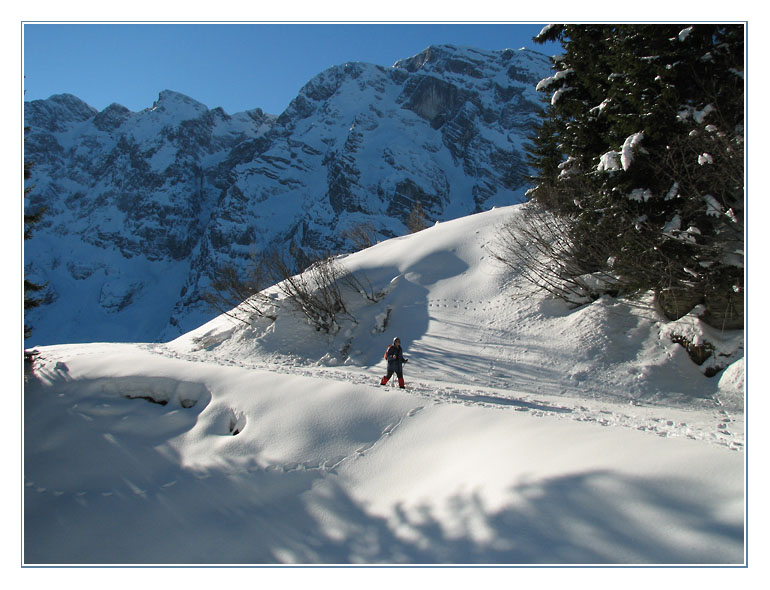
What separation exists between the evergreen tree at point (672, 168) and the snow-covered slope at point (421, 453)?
1290mm

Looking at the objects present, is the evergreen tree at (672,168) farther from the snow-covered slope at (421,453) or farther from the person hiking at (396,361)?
the person hiking at (396,361)

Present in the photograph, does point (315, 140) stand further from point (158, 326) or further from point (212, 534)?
point (212, 534)

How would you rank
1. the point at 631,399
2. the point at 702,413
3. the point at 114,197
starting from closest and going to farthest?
the point at 702,413 < the point at 631,399 < the point at 114,197

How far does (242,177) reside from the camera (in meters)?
138

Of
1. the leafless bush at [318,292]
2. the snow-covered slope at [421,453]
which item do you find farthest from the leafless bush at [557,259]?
the leafless bush at [318,292]

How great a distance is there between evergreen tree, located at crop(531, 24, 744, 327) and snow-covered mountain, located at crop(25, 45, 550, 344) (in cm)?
10035

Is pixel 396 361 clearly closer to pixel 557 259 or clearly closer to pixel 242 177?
pixel 557 259

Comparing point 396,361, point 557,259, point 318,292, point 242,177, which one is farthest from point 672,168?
point 242,177

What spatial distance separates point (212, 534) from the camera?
5.14 m

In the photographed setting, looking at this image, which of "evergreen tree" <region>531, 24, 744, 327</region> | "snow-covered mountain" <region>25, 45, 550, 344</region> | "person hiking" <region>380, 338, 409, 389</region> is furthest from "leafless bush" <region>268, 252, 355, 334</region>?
"snow-covered mountain" <region>25, 45, 550, 344</region>

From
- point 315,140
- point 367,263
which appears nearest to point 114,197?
point 315,140

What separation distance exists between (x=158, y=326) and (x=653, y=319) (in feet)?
444

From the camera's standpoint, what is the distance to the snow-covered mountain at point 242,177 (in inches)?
4747

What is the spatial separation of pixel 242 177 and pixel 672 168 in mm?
143716
